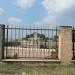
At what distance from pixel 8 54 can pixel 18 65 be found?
3218 millimetres

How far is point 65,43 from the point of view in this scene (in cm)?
1680

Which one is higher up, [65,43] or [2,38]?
[2,38]

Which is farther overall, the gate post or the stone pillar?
the stone pillar

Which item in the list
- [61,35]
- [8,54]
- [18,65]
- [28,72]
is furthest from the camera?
[8,54]

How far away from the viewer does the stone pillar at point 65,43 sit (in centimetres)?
1678

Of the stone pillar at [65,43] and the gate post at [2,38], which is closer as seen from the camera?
the gate post at [2,38]

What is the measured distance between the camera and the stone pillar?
1678 cm

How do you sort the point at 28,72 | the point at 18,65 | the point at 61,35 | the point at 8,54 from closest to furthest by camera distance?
the point at 28,72 < the point at 18,65 < the point at 61,35 < the point at 8,54

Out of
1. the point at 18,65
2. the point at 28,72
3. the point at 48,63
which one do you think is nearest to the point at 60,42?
the point at 48,63

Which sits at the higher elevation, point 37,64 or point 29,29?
point 29,29

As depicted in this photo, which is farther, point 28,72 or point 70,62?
point 70,62

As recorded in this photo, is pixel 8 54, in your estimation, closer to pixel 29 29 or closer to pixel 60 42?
pixel 29 29

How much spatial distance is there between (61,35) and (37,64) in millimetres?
2232

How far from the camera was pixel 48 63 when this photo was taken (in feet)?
54.6
